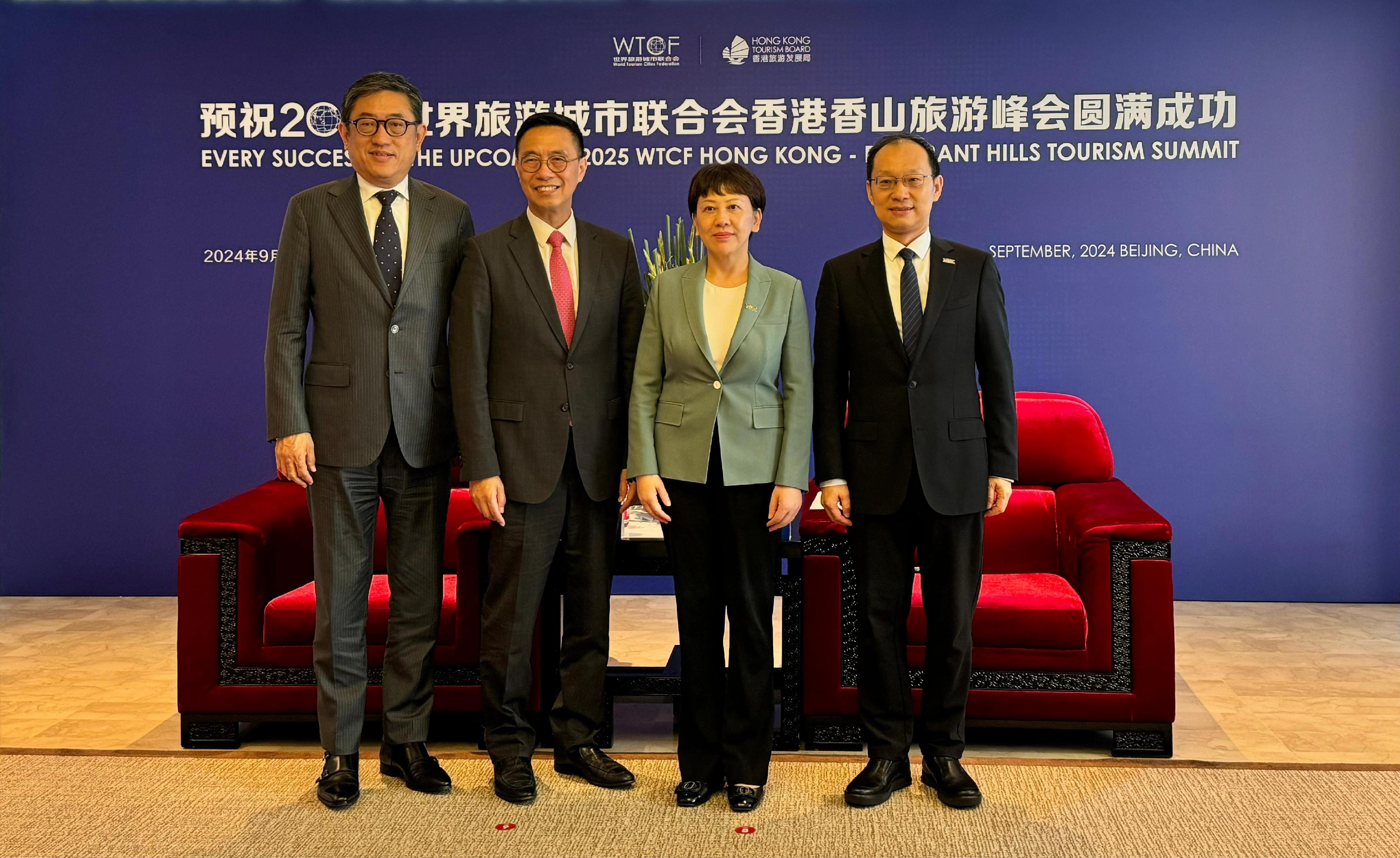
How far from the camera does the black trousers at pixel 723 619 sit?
2678 millimetres

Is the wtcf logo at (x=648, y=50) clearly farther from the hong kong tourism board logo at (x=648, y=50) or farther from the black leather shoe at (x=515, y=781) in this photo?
the black leather shoe at (x=515, y=781)

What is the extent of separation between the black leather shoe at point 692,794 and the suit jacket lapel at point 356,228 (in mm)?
1320

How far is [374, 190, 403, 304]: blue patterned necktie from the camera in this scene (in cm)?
279

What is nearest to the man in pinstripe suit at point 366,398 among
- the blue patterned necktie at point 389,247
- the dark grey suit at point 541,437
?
the blue patterned necktie at point 389,247

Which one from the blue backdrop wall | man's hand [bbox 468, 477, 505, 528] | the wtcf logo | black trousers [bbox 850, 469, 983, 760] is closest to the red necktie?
man's hand [bbox 468, 477, 505, 528]

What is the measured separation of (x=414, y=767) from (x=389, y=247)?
125 centimetres

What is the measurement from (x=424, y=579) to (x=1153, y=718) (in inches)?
75.4

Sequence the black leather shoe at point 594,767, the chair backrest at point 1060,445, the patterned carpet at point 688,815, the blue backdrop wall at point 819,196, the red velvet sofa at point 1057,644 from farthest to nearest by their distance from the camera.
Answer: the blue backdrop wall at point 819,196 → the chair backrest at point 1060,445 → the red velvet sofa at point 1057,644 → the black leather shoe at point 594,767 → the patterned carpet at point 688,815

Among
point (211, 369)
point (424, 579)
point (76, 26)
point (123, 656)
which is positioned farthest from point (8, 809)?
point (76, 26)

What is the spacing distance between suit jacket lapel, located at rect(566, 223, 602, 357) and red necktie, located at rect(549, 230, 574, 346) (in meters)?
0.02

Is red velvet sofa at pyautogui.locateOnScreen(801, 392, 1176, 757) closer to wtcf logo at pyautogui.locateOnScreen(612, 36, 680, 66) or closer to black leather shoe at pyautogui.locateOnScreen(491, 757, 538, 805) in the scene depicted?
black leather shoe at pyautogui.locateOnScreen(491, 757, 538, 805)

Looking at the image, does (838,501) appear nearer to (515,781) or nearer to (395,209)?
(515,781)

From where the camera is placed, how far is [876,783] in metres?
2.76

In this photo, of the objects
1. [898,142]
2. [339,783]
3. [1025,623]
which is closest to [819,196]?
[898,142]
